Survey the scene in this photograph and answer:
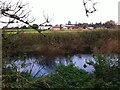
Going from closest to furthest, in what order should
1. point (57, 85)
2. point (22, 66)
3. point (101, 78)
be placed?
1. point (22, 66)
2. point (57, 85)
3. point (101, 78)

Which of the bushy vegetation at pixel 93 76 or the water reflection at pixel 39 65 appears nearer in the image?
the water reflection at pixel 39 65

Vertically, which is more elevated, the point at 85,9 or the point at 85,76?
the point at 85,9

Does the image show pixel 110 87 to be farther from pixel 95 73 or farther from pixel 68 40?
pixel 68 40

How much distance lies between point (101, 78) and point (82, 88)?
680mm

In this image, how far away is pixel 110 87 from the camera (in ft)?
21.7

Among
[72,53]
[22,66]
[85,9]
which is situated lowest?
[72,53]

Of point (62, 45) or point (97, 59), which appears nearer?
point (97, 59)

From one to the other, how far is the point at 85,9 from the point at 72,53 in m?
14.1

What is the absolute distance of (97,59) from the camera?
746 cm

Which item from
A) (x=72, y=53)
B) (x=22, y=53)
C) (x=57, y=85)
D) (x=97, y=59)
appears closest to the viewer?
(x=22, y=53)

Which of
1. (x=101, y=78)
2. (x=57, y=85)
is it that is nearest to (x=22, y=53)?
(x=57, y=85)

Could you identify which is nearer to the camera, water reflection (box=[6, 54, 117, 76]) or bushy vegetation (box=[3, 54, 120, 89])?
water reflection (box=[6, 54, 117, 76])

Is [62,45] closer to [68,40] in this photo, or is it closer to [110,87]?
[68,40]

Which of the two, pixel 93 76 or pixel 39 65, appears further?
pixel 39 65
